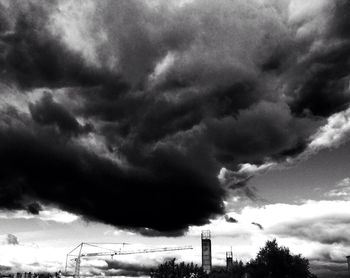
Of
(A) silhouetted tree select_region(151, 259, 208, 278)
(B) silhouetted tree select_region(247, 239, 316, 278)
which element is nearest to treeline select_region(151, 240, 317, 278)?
(B) silhouetted tree select_region(247, 239, 316, 278)

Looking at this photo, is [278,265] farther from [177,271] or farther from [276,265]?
[177,271]

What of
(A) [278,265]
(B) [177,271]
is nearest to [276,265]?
(A) [278,265]

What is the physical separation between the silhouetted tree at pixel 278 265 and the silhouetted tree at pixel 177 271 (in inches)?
1140

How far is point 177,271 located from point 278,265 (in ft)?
125

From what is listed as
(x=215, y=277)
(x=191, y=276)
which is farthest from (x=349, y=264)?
(x=191, y=276)

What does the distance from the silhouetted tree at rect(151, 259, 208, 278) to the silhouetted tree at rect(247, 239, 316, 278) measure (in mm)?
28944

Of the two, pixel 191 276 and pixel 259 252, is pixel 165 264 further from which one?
pixel 259 252

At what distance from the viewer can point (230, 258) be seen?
143125 mm

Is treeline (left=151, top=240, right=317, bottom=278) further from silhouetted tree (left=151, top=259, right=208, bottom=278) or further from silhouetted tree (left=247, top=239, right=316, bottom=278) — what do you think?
silhouetted tree (left=151, top=259, right=208, bottom=278)

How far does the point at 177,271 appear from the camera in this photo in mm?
115000

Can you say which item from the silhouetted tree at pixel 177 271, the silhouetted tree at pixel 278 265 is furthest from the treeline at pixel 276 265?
the silhouetted tree at pixel 177 271

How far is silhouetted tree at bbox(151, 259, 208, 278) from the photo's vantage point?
114m

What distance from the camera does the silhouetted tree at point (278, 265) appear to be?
8656cm

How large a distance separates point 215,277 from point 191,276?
10.1 m
